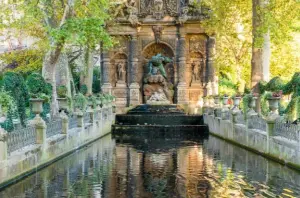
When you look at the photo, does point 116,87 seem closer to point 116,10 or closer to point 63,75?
point 116,10

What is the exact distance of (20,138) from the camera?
12.9m

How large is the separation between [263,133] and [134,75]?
1786 centimetres

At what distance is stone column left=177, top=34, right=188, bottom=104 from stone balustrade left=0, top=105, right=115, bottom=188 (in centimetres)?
1136

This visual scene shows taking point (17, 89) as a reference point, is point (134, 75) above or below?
above

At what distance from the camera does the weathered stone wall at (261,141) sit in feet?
44.8

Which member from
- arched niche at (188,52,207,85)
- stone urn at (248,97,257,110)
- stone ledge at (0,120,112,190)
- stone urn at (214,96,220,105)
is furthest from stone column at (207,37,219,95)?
stone ledge at (0,120,112,190)

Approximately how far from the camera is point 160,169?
13.8 metres

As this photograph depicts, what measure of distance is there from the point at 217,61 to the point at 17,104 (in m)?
18.6

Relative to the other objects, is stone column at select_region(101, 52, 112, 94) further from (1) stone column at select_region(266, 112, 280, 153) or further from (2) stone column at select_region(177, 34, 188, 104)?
(1) stone column at select_region(266, 112, 280, 153)

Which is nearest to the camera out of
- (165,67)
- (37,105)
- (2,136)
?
(2,136)

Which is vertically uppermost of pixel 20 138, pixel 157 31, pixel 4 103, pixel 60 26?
pixel 157 31

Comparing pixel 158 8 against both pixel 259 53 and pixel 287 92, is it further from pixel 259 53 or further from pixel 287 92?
pixel 287 92

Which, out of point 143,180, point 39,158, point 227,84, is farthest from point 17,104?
point 227,84

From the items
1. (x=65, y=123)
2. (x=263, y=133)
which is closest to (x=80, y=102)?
(x=65, y=123)
